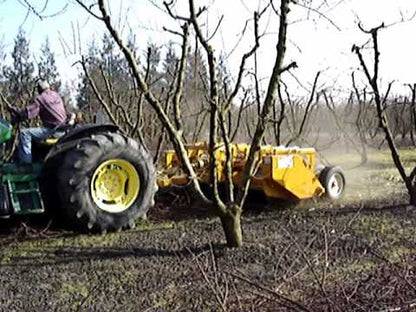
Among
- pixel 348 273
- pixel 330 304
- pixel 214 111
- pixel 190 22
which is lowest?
pixel 348 273

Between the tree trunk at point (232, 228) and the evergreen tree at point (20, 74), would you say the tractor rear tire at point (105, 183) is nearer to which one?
the tree trunk at point (232, 228)

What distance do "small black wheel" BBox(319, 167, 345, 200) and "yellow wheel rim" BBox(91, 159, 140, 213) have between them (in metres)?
3.10

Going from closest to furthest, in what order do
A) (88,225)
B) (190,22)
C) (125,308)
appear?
(125,308), (190,22), (88,225)

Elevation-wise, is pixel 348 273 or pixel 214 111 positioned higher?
pixel 214 111

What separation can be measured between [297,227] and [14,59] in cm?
2807

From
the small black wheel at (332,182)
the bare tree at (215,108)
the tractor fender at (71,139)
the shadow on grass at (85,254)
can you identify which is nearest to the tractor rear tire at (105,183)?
the tractor fender at (71,139)

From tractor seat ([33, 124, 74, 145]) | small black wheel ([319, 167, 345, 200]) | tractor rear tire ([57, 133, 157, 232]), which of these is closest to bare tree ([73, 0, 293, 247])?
tractor rear tire ([57, 133, 157, 232])

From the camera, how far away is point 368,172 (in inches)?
601

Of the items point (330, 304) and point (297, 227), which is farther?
point (297, 227)

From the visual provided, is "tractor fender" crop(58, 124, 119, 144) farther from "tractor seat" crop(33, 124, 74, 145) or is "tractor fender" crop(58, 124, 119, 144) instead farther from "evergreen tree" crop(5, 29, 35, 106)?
"evergreen tree" crop(5, 29, 35, 106)

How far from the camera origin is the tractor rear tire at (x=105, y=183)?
7387mm

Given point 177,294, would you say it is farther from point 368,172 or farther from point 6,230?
point 368,172

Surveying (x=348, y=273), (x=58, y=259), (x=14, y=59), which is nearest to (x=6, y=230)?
(x=58, y=259)

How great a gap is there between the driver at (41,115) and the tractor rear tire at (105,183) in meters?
0.59
